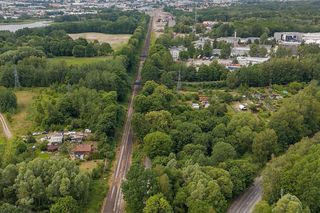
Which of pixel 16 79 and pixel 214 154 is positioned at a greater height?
pixel 16 79

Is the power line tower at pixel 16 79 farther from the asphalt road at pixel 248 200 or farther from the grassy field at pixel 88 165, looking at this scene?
the asphalt road at pixel 248 200

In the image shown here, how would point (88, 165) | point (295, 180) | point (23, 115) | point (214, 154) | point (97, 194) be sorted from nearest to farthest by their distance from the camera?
point (295, 180)
point (97, 194)
point (214, 154)
point (88, 165)
point (23, 115)

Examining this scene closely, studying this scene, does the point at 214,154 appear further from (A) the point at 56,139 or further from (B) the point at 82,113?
(B) the point at 82,113

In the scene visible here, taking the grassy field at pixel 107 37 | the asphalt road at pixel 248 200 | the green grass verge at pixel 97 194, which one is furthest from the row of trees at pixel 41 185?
the grassy field at pixel 107 37

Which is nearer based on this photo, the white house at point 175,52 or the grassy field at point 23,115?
the grassy field at point 23,115

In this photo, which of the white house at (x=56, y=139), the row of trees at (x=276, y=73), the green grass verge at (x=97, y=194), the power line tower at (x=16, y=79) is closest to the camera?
the green grass verge at (x=97, y=194)

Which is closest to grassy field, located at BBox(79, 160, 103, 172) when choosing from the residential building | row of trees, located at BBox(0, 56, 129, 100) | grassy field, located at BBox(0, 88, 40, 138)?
the residential building

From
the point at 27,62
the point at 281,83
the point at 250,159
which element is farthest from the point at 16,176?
the point at 281,83

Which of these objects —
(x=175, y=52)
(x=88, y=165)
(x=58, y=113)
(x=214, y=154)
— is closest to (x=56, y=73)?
(x=58, y=113)

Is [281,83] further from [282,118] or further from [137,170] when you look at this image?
[137,170]
